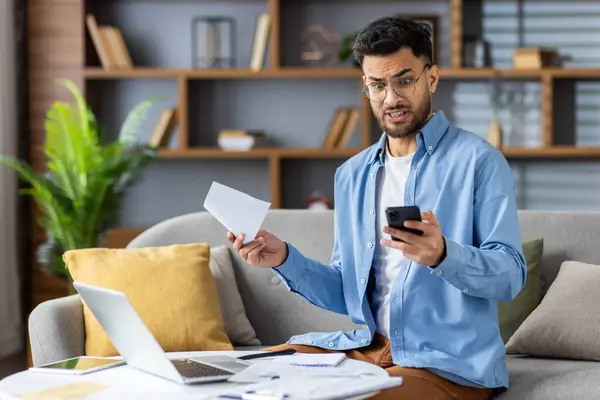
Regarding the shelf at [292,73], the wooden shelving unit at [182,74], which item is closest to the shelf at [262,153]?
the wooden shelving unit at [182,74]

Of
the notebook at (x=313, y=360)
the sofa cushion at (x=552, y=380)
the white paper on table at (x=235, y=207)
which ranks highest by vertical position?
the white paper on table at (x=235, y=207)

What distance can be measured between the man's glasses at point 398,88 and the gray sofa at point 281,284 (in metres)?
0.86

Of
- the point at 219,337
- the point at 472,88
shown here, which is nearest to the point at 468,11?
the point at 472,88

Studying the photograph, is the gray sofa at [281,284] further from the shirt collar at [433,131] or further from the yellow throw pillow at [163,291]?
the shirt collar at [433,131]

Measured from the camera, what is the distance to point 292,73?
5.23 metres

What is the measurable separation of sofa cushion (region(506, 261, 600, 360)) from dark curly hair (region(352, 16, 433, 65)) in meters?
0.98

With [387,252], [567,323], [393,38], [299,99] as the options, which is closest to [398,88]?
[393,38]

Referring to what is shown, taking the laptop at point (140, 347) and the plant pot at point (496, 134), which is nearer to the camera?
the laptop at point (140, 347)

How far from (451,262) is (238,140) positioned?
348 centimetres

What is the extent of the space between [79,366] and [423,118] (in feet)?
2.98

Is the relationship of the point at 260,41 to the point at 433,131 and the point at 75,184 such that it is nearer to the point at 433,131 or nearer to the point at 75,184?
the point at 75,184

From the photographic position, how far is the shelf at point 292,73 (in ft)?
17.0

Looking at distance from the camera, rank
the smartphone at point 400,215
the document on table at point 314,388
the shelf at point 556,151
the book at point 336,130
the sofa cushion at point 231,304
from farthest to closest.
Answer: the book at point 336,130 < the shelf at point 556,151 < the sofa cushion at point 231,304 < the smartphone at point 400,215 < the document on table at point 314,388

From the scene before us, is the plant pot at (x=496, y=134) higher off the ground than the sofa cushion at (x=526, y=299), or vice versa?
the plant pot at (x=496, y=134)
